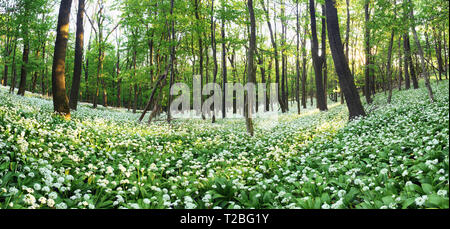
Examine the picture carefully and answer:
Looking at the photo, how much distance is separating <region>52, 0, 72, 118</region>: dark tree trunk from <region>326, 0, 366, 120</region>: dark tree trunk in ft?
33.7

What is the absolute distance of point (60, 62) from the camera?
28.3ft

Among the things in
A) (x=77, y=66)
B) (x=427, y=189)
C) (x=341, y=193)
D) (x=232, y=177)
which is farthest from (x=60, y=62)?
(x=427, y=189)

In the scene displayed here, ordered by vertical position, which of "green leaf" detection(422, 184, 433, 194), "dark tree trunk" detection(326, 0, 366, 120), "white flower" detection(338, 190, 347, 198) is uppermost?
"dark tree trunk" detection(326, 0, 366, 120)

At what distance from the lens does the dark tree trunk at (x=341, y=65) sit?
9.02 metres

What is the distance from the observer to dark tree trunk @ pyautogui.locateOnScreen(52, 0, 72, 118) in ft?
28.0

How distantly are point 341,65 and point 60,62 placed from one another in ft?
35.8

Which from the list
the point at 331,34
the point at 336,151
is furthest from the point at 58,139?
the point at 331,34

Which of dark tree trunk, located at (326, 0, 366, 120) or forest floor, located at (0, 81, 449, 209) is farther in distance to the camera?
dark tree trunk, located at (326, 0, 366, 120)

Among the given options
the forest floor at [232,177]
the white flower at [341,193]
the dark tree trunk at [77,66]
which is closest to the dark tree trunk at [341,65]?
the forest floor at [232,177]

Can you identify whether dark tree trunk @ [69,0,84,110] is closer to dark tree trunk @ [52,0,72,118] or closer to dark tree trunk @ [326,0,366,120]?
dark tree trunk @ [52,0,72,118]

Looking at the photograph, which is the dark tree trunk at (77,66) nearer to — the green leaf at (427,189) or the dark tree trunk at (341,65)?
the dark tree trunk at (341,65)

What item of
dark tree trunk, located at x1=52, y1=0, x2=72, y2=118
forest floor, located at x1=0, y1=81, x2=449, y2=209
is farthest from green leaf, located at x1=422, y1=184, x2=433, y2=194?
dark tree trunk, located at x1=52, y1=0, x2=72, y2=118
